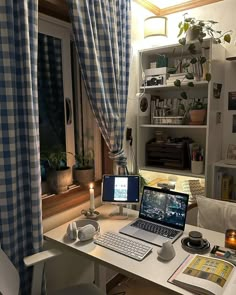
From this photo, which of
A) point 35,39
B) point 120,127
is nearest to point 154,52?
point 120,127

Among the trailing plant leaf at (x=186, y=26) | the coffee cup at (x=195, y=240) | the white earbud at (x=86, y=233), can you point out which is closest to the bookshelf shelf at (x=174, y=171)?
the coffee cup at (x=195, y=240)

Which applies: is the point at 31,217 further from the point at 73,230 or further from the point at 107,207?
the point at 107,207

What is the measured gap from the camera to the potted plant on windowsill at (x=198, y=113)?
223cm

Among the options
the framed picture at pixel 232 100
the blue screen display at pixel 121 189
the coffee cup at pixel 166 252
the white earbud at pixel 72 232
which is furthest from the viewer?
the framed picture at pixel 232 100

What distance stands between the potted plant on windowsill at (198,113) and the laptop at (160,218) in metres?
0.89

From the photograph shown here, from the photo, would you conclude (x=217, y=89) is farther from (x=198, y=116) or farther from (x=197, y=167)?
(x=197, y=167)

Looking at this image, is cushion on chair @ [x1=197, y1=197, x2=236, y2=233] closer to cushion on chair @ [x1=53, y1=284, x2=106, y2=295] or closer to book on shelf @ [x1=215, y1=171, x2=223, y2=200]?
book on shelf @ [x1=215, y1=171, x2=223, y2=200]

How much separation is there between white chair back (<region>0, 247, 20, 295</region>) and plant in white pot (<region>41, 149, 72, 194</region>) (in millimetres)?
709

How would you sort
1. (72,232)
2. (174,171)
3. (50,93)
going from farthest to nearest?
(174,171), (50,93), (72,232)

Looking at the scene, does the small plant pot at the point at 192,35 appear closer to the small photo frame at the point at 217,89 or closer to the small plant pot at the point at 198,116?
the small photo frame at the point at 217,89

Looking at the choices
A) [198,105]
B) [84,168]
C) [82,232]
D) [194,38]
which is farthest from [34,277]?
[194,38]

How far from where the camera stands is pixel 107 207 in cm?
203

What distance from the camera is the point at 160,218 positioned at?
5.44ft

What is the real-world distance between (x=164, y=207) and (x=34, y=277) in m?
0.85
